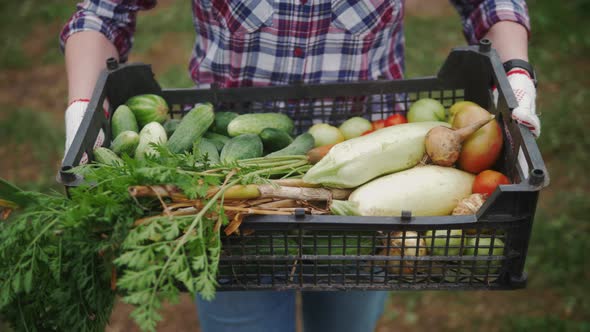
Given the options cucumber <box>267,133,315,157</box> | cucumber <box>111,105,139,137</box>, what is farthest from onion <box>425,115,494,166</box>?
cucumber <box>111,105,139,137</box>

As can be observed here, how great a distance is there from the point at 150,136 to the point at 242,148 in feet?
0.96

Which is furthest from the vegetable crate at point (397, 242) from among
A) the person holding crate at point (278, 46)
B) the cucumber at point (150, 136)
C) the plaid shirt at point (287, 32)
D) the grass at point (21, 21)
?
the grass at point (21, 21)

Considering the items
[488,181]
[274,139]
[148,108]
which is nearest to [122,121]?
[148,108]

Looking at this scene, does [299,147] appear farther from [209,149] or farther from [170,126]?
[170,126]

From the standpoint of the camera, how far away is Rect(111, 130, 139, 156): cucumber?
1694 mm

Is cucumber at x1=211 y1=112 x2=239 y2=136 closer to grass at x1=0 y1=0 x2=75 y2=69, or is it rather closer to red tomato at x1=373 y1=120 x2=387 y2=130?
red tomato at x1=373 y1=120 x2=387 y2=130

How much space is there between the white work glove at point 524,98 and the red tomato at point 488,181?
0.14 metres

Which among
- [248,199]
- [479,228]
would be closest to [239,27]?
[248,199]

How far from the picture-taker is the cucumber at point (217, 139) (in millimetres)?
1806

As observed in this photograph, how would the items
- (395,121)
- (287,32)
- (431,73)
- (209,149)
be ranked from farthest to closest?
(431,73) → (287,32) → (395,121) → (209,149)

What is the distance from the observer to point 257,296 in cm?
189

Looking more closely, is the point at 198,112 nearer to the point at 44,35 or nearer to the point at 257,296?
the point at 257,296

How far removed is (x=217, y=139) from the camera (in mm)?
1854

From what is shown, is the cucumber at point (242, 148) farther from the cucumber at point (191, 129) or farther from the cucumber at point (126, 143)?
the cucumber at point (126, 143)
